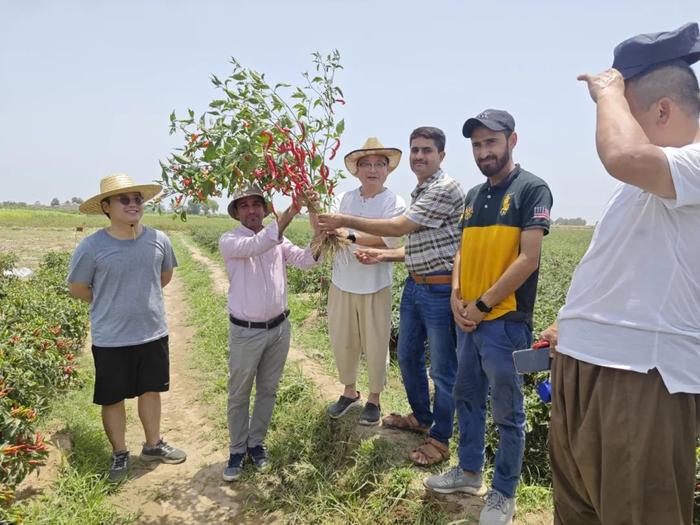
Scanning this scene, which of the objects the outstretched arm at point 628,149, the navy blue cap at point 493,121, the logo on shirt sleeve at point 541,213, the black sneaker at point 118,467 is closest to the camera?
the outstretched arm at point 628,149

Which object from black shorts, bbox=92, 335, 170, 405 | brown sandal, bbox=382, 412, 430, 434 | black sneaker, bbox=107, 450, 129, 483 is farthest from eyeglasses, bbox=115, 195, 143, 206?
brown sandal, bbox=382, 412, 430, 434

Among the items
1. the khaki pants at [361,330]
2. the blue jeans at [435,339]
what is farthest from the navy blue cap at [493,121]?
the khaki pants at [361,330]

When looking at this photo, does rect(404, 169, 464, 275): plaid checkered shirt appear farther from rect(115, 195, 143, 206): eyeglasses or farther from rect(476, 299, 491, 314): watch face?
rect(115, 195, 143, 206): eyeglasses

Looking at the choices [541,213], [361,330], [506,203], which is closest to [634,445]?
[541,213]

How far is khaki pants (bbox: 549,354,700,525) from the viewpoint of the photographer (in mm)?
1478

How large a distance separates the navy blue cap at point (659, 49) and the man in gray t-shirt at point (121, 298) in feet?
9.85

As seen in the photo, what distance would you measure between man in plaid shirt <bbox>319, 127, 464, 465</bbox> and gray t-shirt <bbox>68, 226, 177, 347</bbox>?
1.43 meters

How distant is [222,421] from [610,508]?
359cm

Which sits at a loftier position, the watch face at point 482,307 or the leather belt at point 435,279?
the leather belt at point 435,279

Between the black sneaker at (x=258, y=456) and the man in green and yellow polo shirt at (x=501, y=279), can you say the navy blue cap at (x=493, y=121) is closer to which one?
the man in green and yellow polo shirt at (x=501, y=279)

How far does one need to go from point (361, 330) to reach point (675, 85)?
2.74 metres

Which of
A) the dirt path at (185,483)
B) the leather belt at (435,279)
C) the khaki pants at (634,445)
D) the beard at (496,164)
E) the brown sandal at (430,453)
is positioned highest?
the beard at (496,164)

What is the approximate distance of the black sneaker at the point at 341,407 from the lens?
3910 mm

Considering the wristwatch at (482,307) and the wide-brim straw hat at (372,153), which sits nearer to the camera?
the wristwatch at (482,307)
